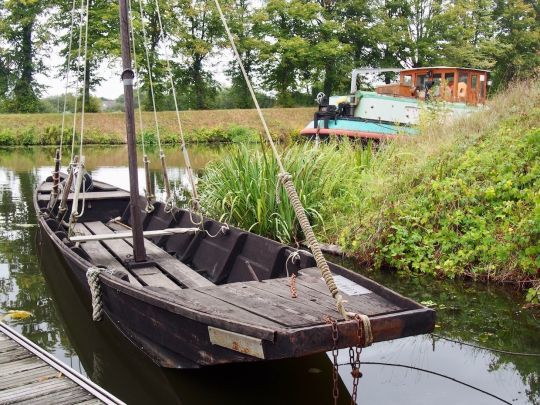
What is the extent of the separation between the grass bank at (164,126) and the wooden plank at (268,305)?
26.6 metres

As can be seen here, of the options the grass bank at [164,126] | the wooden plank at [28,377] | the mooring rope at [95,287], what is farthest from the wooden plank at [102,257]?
the grass bank at [164,126]

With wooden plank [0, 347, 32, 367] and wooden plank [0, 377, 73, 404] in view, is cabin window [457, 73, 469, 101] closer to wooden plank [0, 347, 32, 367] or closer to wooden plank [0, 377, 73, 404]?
wooden plank [0, 347, 32, 367]

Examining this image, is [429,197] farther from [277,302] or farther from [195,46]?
[195,46]

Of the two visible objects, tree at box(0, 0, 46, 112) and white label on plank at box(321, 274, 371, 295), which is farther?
tree at box(0, 0, 46, 112)

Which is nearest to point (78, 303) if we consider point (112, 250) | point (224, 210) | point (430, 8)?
point (112, 250)

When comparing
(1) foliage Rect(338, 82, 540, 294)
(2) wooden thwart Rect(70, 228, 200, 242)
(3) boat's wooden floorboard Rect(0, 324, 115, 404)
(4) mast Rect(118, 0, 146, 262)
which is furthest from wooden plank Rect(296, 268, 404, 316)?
(1) foliage Rect(338, 82, 540, 294)

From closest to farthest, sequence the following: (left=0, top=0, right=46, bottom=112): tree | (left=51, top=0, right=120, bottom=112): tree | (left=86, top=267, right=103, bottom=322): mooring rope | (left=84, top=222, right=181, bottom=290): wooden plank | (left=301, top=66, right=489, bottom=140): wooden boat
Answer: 1. (left=86, top=267, right=103, bottom=322): mooring rope
2. (left=84, top=222, right=181, bottom=290): wooden plank
3. (left=301, top=66, right=489, bottom=140): wooden boat
4. (left=51, top=0, right=120, bottom=112): tree
5. (left=0, top=0, right=46, bottom=112): tree

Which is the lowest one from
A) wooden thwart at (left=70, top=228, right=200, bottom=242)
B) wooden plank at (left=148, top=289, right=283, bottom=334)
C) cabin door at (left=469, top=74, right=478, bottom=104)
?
wooden plank at (left=148, top=289, right=283, bottom=334)

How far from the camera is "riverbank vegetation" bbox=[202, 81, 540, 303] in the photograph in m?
7.27

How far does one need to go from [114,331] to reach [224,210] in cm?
381

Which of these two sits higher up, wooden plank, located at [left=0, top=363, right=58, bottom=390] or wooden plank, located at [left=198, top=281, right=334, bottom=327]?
wooden plank, located at [left=198, top=281, right=334, bottom=327]

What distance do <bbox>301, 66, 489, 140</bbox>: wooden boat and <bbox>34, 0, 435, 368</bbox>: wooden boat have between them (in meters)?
11.3

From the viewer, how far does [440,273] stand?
24.7 ft

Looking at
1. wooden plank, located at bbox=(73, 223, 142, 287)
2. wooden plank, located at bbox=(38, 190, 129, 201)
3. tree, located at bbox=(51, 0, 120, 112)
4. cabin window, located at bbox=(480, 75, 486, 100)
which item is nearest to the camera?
wooden plank, located at bbox=(73, 223, 142, 287)
